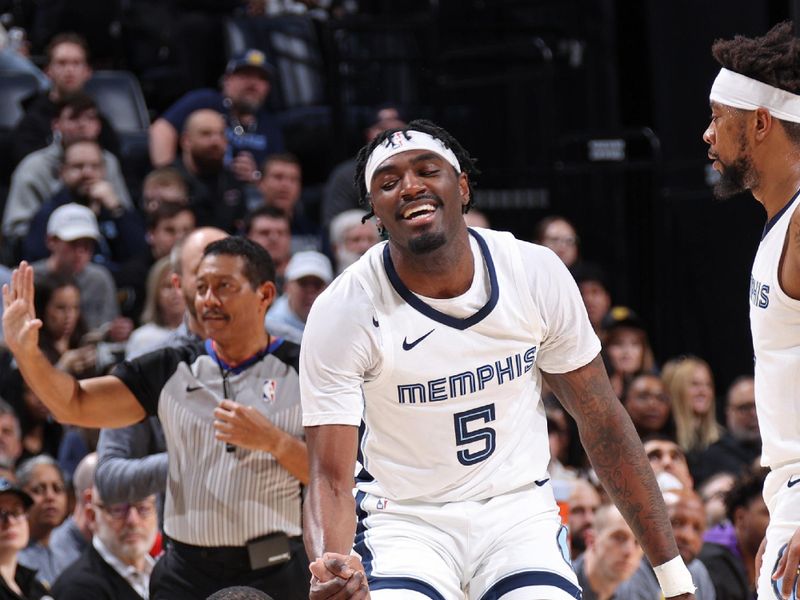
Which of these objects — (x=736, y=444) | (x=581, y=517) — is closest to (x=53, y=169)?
(x=581, y=517)

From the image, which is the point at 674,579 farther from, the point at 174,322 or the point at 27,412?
the point at 27,412

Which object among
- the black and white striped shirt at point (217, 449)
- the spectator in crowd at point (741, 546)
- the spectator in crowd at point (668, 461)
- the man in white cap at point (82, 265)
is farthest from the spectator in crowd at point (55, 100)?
the spectator in crowd at point (741, 546)

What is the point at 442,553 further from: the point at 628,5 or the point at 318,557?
the point at 628,5

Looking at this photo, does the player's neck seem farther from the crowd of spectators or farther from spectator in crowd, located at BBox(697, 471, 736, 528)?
spectator in crowd, located at BBox(697, 471, 736, 528)

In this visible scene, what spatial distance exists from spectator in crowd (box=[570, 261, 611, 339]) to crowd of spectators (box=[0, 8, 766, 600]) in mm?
12

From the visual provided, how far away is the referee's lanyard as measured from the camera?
16.4 feet

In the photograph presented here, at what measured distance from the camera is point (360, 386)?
393 cm

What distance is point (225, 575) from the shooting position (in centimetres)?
488

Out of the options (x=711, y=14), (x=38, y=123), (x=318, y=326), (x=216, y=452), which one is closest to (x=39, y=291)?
(x=38, y=123)

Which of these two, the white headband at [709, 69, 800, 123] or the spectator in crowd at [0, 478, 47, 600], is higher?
the white headband at [709, 69, 800, 123]

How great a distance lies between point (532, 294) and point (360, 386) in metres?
0.53

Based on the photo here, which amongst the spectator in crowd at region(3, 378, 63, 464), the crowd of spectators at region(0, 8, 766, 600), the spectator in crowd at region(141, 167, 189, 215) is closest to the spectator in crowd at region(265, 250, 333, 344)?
the crowd of spectators at region(0, 8, 766, 600)

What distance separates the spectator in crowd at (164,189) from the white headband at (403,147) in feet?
15.8

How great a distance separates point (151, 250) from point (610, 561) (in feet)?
12.1
